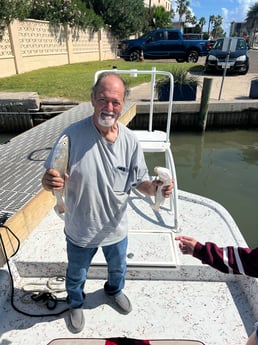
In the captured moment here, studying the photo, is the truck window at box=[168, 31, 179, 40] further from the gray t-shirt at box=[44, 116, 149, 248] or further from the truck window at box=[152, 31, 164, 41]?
the gray t-shirt at box=[44, 116, 149, 248]

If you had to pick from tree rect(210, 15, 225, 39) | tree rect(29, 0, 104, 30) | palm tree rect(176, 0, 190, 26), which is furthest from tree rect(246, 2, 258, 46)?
tree rect(29, 0, 104, 30)

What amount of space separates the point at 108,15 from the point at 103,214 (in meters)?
23.6

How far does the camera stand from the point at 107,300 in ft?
6.79

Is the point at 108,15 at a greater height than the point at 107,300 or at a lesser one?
greater

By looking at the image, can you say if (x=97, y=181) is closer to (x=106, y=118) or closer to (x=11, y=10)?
(x=106, y=118)

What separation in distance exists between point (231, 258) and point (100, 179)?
753mm

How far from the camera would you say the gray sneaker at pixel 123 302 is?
1974 mm

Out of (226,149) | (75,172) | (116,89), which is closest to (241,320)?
(75,172)

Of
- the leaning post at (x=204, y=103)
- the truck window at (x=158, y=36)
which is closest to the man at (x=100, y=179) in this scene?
the leaning post at (x=204, y=103)

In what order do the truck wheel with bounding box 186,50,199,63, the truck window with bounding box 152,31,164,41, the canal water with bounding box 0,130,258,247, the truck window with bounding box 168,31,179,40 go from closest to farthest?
the canal water with bounding box 0,130,258,247, the truck window with bounding box 168,31,179,40, the truck window with bounding box 152,31,164,41, the truck wheel with bounding box 186,50,199,63

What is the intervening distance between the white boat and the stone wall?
37.2ft

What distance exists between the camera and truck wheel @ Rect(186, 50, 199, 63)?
17.3 metres

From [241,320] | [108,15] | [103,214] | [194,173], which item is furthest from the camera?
[108,15]

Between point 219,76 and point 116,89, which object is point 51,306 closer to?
point 116,89
